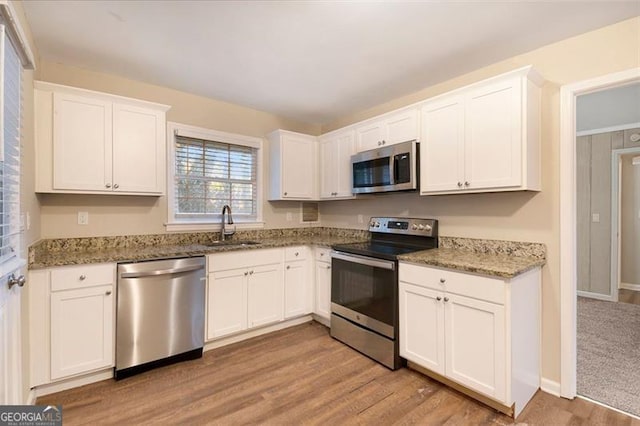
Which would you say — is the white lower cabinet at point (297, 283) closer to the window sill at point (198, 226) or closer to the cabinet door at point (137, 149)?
the window sill at point (198, 226)

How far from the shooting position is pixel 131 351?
2.30 m

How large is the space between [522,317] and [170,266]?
2.57m

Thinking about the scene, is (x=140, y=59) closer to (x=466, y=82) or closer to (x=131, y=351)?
(x=131, y=351)

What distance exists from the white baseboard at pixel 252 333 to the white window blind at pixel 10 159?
1664 millimetres

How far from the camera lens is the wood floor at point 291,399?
73.8 inches

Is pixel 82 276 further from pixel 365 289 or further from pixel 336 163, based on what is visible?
pixel 336 163

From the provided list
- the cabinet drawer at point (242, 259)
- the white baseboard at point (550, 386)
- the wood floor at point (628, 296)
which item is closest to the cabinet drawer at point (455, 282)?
the white baseboard at point (550, 386)

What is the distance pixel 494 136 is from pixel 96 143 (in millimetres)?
Answer: 3059

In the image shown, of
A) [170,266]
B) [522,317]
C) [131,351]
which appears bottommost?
[131,351]

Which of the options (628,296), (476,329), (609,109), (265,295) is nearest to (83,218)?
(265,295)

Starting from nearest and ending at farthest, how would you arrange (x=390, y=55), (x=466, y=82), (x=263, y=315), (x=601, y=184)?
(x=390, y=55) → (x=466, y=82) → (x=263, y=315) → (x=601, y=184)

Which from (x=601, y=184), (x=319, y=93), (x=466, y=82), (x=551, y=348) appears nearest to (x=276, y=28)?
(x=319, y=93)

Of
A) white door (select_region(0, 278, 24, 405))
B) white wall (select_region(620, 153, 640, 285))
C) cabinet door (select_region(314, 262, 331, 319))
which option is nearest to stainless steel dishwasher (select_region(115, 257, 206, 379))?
white door (select_region(0, 278, 24, 405))

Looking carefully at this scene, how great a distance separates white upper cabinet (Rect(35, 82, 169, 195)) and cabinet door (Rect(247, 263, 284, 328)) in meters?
1.20
